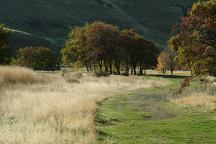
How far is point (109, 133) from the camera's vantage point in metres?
19.6

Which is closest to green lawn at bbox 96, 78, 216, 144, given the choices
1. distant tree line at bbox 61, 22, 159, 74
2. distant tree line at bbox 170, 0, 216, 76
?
distant tree line at bbox 170, 0, 216, 76

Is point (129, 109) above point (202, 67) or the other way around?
the other way around

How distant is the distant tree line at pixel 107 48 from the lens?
9538cm

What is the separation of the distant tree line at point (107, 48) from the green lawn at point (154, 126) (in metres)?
62.9

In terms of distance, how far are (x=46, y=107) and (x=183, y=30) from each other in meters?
10.9

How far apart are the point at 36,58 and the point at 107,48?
86.0 ft

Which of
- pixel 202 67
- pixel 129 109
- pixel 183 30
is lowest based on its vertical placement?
pixel 129 109

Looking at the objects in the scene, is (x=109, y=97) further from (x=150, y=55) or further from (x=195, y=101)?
(x=150, y=55)

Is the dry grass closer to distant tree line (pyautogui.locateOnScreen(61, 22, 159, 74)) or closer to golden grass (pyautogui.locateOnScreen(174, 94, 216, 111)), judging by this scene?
golden grass (pyautogui.locateOnScreen(174, 94, 216, 111))

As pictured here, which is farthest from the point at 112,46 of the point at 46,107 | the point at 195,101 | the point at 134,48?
the point at 46,107

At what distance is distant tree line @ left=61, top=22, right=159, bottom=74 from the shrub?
8630mm

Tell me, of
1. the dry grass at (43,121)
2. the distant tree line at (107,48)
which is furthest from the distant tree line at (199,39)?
the distant tree line at (107,48)

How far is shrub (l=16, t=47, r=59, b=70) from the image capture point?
112m

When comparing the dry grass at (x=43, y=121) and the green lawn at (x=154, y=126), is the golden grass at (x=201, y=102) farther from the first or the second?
the dry grass at (x=43, y=121)
